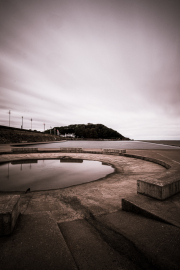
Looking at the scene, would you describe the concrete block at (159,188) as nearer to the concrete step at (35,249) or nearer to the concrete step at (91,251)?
the concrete step at (91,251)

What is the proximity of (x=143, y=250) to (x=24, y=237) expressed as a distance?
1759 millimetres

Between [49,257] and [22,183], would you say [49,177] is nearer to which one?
[22,183]

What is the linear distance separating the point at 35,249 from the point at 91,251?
80 centimetres

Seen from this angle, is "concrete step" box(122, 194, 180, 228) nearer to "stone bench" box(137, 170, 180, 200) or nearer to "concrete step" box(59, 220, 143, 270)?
"stone bench" box(137, 170, 180, 200)

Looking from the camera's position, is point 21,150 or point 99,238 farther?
point 21,150

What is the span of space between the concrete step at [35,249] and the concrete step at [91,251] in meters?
0.22

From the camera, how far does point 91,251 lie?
6.17 feet

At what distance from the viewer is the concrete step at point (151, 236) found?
5.31ft

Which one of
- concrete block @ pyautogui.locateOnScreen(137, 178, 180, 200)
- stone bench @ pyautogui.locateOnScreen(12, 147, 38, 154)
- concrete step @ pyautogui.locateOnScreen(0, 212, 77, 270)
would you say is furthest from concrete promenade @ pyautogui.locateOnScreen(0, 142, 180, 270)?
stone bench @ pyautogui.locateOnScreen(12, 147, 38, 154)

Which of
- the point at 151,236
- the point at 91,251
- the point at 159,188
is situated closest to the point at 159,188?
the point at 159,188

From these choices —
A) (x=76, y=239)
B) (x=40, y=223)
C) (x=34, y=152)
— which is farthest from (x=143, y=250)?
(x=34, y=152)

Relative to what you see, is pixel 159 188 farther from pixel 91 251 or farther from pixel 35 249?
pixel 35 249

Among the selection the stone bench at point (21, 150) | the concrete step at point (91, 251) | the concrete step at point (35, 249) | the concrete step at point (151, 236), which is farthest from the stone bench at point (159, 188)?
the stone bench at point (21, 150)

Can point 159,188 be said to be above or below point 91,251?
above
